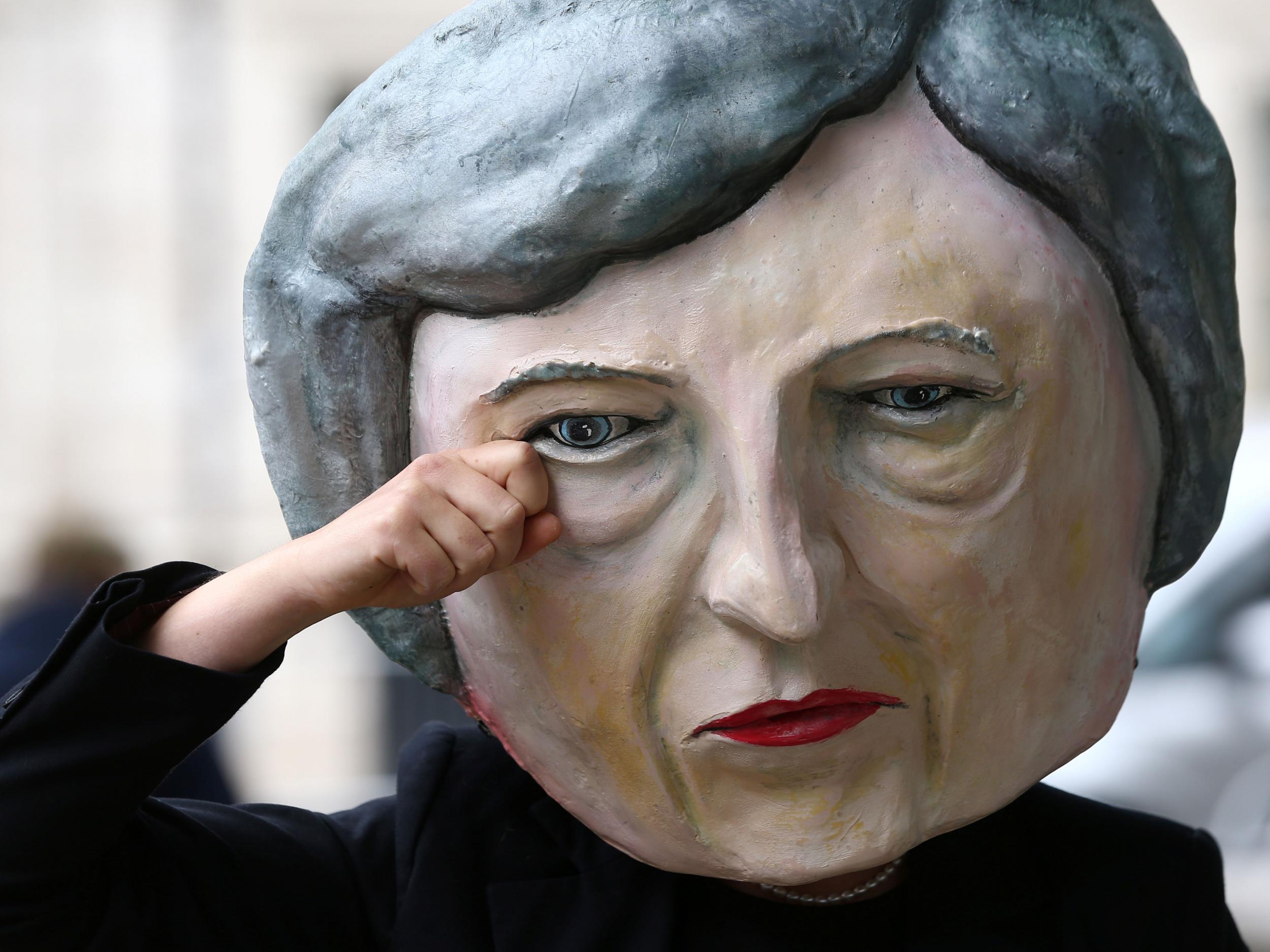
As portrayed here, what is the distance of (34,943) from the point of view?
1241mm

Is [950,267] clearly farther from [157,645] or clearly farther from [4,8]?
[4,8]

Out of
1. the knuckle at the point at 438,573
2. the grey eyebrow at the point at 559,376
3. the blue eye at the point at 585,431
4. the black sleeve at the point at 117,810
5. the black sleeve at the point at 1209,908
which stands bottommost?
the black sleeve at the point at 1209,908

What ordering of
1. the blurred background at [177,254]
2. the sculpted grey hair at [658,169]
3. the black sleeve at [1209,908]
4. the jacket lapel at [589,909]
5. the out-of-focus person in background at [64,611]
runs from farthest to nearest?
the blurred background at [177,254] → the out-of-focus person in background at [64,611] → the black sleeve at [1209,908] → the jacket lapel at [589,909] → the sculpted grey hair at [658,169]

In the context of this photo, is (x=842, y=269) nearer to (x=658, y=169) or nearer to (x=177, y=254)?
(x=658, y=169)

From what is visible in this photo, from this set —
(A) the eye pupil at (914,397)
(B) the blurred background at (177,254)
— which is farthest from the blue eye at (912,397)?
(B) the blurred background at (177,254)

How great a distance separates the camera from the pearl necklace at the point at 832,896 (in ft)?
4.92

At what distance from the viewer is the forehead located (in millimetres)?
1184

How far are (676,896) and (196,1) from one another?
5289 mm

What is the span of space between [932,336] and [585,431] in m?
0.31

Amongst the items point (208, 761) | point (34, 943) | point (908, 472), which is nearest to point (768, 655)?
point (908, 472)

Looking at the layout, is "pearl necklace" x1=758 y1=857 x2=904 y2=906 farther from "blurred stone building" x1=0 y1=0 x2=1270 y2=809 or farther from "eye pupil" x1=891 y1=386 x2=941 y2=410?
"blurred stone building" x1=0 y1=0 x2=1270 y2=809

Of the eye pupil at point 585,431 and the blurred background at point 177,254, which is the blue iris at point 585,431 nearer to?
the eye pupil at point 585,431

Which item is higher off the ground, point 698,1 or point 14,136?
point 14,136

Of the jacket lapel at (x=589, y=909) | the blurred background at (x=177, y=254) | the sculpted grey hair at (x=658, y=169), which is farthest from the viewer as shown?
the blurred background at (x=177, y=254)
